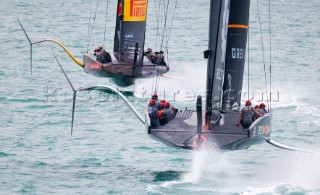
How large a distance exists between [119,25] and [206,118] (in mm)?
22534

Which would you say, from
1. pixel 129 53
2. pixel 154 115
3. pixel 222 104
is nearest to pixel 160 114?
pixel 154 115

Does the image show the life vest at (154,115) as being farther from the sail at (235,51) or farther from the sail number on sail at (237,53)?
the sail number on sail at (237,53)

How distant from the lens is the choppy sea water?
120ft

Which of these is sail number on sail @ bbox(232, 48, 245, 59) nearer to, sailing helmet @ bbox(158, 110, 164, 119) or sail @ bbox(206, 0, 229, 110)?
sail @ bbox(206, 0, 229, 110)

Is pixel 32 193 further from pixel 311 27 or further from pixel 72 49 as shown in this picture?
pixel 311 27

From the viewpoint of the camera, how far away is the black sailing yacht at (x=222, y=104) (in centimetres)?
3297

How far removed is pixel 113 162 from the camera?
133 feet

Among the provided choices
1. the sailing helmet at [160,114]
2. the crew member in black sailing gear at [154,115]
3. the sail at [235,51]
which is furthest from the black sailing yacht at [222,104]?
the sailing helmet at [160,114]

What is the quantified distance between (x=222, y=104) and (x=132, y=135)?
36.8 feet

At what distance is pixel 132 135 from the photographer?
151 ft

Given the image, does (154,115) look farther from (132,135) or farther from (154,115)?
(132,135)

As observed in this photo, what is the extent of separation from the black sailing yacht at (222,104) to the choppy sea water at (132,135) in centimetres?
77

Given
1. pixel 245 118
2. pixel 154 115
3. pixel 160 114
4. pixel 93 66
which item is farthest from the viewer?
pixel 93 66

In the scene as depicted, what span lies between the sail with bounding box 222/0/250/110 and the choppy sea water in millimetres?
2114
